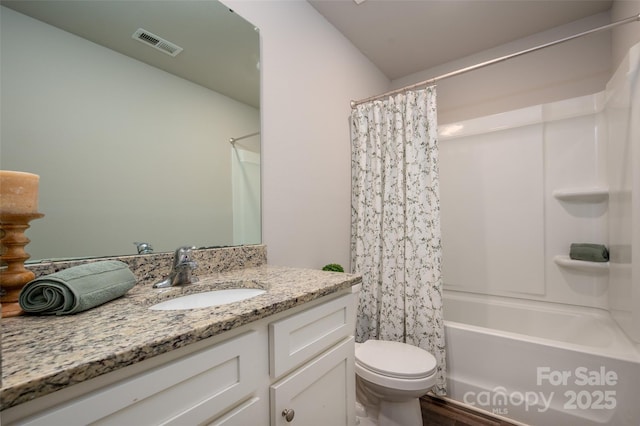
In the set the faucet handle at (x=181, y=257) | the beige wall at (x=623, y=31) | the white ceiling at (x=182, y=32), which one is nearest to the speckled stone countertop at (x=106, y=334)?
the faucet handle at (x=181, y=257)

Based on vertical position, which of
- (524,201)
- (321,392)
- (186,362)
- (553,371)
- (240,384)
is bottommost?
(553,371)

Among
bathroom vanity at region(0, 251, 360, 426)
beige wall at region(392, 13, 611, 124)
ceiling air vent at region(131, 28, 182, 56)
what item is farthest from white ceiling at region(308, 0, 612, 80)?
bathroom vanity at region(0, 251, 360, 426)

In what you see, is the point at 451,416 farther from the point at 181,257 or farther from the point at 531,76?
the point at 531,76

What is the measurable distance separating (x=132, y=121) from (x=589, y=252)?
2.64 metres

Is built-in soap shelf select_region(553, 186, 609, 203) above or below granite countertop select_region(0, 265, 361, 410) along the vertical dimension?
above

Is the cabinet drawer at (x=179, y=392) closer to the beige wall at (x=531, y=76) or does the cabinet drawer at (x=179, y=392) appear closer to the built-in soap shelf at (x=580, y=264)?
the built-in soap shelf at (x=580, y=264)

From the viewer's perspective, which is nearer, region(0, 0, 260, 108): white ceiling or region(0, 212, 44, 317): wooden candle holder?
region(0, 212, 44, 317): wooden candle holder

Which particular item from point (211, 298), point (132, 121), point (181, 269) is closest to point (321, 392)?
point (211, 298)

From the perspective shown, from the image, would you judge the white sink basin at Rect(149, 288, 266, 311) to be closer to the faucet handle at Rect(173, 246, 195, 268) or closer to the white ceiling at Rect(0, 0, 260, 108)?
the faucet handle at Rect(173, 246, 195, 268)

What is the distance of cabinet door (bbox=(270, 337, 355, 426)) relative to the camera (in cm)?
73

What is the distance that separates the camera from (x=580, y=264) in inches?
71.1

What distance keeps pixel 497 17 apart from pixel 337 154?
149 centimetres

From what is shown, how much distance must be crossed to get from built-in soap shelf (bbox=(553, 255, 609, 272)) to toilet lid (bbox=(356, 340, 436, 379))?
1.28 metres

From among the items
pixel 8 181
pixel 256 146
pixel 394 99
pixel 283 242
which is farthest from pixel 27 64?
pixel 394 99
